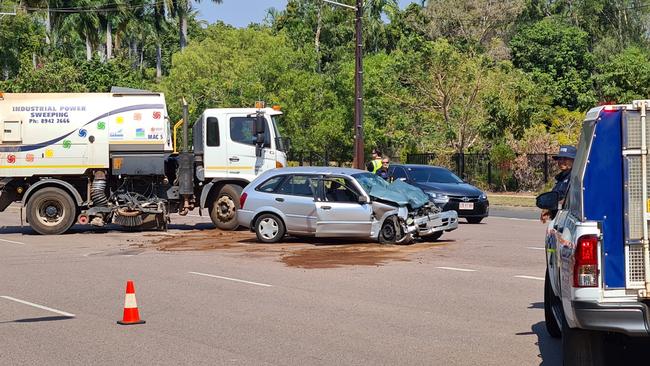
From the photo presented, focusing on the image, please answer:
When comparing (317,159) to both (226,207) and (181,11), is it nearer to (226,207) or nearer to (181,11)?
(181,11)

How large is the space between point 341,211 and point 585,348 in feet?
43.8

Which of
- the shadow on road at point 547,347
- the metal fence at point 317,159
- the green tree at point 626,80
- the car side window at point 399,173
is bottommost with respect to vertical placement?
the shadow on road at point 547,347

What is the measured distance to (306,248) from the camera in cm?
2075

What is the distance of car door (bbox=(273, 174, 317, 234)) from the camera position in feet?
69.8

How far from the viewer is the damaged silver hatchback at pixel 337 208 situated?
20781 mm

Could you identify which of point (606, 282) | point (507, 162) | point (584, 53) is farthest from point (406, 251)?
point (584, 53)

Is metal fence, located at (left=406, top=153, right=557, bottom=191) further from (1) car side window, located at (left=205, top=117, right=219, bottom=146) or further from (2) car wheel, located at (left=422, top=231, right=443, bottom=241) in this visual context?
(2) car wheel, located at (left=422, top=231, right=443, bottom=241)

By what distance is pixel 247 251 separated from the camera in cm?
2055

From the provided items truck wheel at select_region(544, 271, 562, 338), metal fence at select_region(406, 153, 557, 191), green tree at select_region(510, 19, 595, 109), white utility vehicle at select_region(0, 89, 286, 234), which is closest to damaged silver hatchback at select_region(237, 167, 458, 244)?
white utility vehicle at select_region(0, 89, 286, 234)

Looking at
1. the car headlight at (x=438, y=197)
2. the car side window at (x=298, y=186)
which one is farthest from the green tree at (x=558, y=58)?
the car side window at (x=298, y=186)

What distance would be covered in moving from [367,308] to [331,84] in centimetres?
4417

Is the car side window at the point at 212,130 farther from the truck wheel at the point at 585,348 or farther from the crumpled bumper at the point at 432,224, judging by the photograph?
the truck wheel at the point at 585,348

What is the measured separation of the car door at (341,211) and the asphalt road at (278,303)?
34 centimetres

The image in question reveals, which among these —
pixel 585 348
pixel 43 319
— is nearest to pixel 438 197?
pixel 43 319
